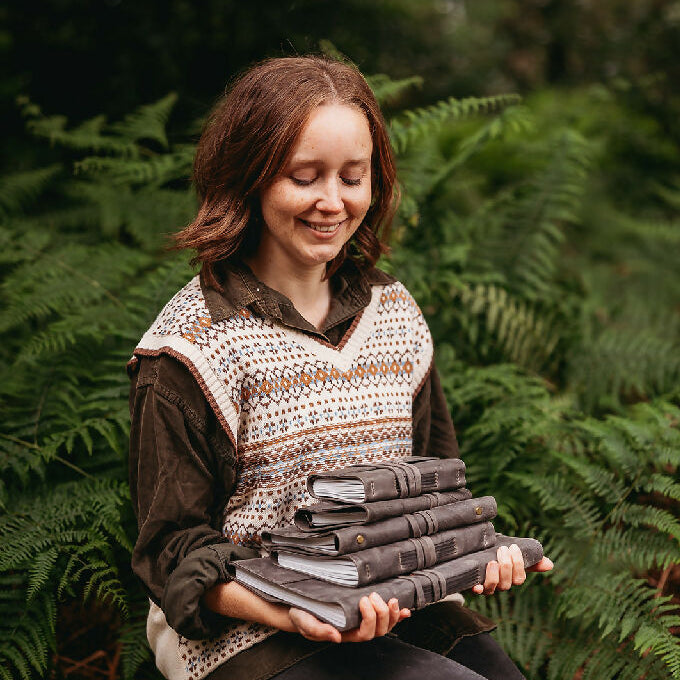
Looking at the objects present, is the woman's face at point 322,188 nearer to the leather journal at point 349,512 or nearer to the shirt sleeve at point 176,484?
the shirt sleeve at point 176,484

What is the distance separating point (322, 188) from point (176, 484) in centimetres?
79

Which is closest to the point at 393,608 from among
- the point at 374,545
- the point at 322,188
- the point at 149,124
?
the point at 374,545

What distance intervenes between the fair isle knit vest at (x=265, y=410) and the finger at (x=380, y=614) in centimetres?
32

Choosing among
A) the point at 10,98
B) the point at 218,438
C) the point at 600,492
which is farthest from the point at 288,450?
the point at 10,98

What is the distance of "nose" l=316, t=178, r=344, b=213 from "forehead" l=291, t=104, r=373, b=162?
0.07 m

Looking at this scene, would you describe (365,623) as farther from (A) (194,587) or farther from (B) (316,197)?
(B) (316,197)

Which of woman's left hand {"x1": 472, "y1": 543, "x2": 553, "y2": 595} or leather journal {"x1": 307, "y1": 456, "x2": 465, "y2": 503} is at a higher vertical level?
leather journal {"x1": 307, "y1": 456, "x2": 465, "y2": 503}

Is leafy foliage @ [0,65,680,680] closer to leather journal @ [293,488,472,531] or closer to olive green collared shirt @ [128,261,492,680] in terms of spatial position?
olive green collared shirt @ [128,261,492,680]

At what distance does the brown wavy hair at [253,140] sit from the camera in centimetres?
173

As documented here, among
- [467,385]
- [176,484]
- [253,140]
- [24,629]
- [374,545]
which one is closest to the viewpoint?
[374,545]

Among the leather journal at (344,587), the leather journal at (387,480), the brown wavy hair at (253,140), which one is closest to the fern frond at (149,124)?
the brown wavy hair at (253,140)

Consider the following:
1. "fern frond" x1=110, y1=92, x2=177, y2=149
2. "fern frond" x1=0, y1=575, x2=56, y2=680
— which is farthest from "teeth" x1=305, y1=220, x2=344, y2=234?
"fern frond" x1=110, y1=92, x2=177, y2=149

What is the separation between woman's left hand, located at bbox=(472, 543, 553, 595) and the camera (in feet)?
5.53

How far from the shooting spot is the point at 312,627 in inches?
57.3
